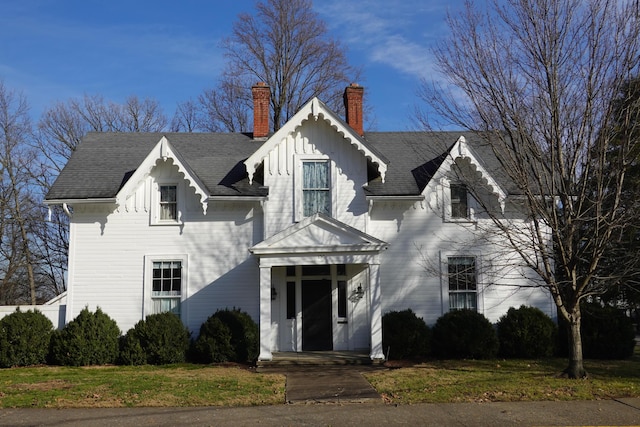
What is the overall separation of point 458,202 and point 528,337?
15.3 ft

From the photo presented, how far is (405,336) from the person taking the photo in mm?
15625

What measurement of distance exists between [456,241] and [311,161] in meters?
5.34

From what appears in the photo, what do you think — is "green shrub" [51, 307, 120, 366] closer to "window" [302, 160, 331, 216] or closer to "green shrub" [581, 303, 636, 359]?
"window" [302, 160, 331, 216]

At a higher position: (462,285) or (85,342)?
(462,285)

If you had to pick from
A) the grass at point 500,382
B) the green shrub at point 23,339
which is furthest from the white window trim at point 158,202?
the grass at point 500,382

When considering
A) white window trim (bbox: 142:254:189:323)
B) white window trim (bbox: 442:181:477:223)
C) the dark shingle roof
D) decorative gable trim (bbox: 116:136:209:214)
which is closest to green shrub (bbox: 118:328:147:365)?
white window trim (bbox: 142:254:189:323)

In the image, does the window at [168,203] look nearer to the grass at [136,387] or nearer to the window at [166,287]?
the window at [166,287]

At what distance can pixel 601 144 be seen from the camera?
11375 millimetres

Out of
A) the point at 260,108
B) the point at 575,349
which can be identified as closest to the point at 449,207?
the point at 575,349

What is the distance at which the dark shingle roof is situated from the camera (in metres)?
17.1

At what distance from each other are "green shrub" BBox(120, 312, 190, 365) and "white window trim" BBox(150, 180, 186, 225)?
119 inches

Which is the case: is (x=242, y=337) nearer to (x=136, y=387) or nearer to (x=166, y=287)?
(x=166, y=287)

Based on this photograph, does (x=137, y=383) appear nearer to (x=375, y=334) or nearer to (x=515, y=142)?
(x=375, y=334)

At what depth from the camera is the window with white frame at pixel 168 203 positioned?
17266 mm
